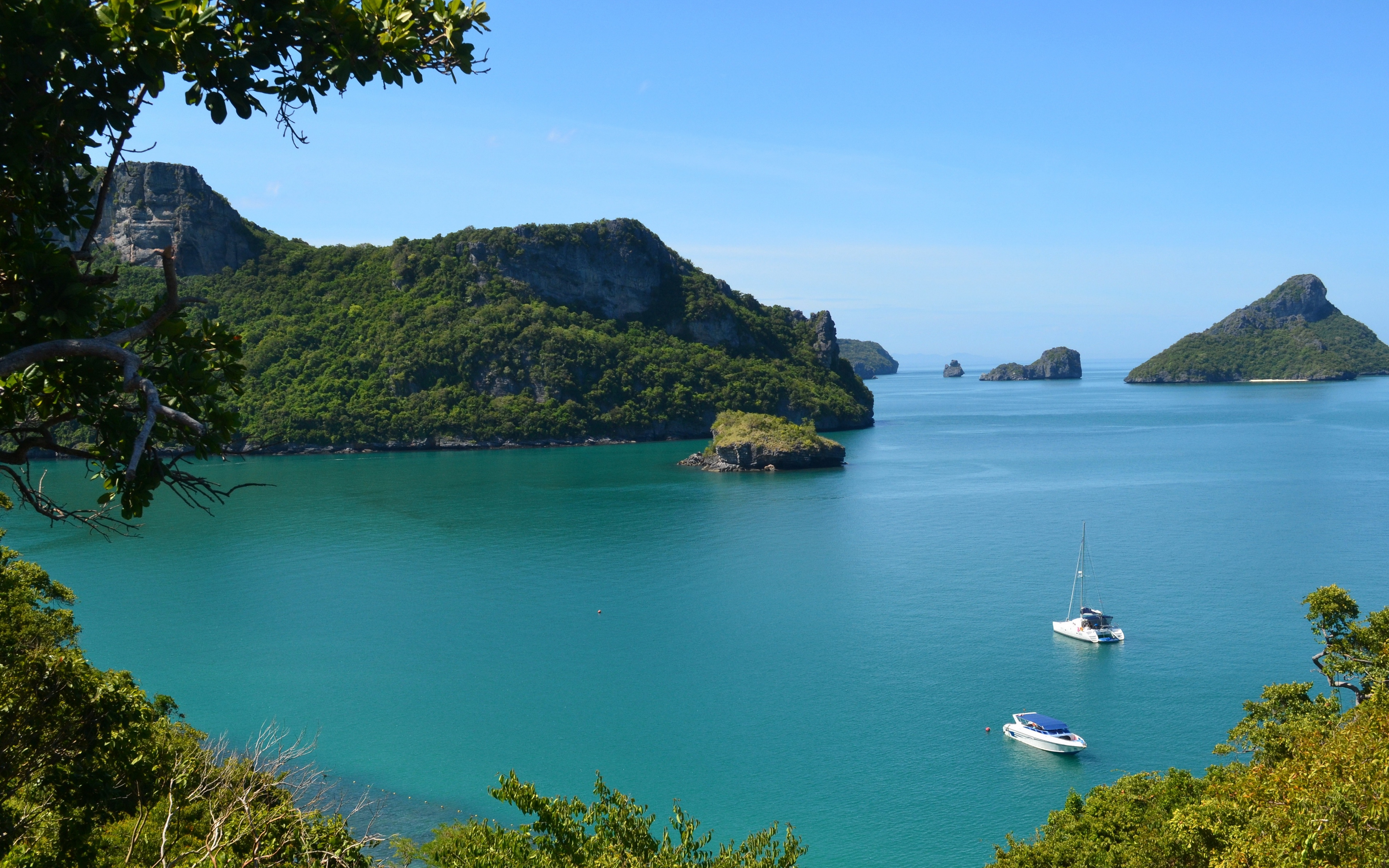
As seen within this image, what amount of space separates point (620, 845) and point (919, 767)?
17.1 metres

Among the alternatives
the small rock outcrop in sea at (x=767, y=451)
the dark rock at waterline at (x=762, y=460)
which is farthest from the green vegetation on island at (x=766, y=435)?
the dark rock at waterline at (x=762, y=460)

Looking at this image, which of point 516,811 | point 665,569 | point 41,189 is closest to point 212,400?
point 41,189

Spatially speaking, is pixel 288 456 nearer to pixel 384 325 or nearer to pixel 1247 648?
pixel 384 325

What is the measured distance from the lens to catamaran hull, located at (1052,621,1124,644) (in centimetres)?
3541

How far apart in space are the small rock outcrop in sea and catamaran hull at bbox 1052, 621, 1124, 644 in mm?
49672

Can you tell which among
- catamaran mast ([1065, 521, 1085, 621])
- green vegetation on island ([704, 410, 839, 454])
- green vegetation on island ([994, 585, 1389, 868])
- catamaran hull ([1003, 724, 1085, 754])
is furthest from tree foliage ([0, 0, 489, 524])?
green vegetation on island ([704, 410, 839, 454])

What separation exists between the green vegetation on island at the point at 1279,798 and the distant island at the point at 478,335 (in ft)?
303

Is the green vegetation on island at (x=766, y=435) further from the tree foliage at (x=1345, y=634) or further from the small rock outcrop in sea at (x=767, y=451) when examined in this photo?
the tree foliage at (x=1345, y=634)

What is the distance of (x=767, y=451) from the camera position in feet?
282

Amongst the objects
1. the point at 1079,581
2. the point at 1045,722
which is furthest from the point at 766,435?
the point at 1045,722

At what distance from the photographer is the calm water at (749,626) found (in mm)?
25906

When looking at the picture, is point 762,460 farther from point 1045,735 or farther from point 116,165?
point 116,165

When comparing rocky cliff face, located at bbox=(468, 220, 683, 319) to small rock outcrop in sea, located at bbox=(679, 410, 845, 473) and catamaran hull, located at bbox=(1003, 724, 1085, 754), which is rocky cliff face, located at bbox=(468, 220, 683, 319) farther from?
catamaran hull, located at bbox=(1003, 724, 1085, 754)

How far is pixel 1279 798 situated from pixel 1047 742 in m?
15.5
